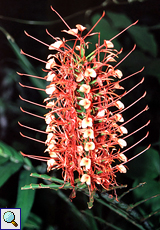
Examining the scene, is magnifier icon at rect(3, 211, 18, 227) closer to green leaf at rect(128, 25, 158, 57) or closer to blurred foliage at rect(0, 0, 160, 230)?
blurred foliage at rect(0, 0, 160, 230)

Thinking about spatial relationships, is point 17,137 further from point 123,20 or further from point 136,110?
point 123,20

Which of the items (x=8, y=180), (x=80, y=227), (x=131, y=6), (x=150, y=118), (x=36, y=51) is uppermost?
(x=131, y=6)

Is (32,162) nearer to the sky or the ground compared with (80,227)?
nearer to the sky

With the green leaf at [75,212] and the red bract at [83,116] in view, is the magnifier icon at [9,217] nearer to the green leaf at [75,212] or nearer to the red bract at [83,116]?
the green leaf at [75,212]

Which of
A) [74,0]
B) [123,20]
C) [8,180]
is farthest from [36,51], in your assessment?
[8,180]

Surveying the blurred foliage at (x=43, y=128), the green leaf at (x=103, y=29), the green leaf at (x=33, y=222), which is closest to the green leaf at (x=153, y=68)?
the blurred foliage at (x=43, y=128)
